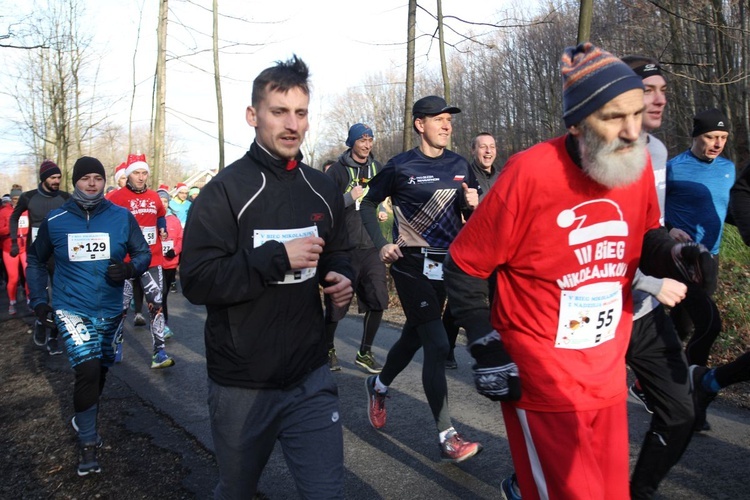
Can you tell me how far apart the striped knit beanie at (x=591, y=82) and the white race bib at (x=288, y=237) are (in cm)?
115

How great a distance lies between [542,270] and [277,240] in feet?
3.48

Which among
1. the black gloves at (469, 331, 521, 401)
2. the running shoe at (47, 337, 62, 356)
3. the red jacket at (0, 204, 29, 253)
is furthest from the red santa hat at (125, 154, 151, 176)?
the black gloves at (469, 331, 521, 401)

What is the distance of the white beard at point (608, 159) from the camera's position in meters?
2.25

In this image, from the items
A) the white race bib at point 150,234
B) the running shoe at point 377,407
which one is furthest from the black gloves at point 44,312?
the white race bib at point 150,234

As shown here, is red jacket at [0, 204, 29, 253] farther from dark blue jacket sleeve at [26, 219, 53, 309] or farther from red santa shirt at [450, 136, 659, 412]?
red santa shirt at [450, 136, 659, 412]

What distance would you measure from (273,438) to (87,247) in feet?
9.66

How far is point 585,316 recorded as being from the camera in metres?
2.38

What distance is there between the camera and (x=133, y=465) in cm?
456

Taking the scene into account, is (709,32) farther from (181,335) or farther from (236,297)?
(236,297)

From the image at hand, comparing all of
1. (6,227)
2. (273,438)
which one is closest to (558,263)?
(273,438)

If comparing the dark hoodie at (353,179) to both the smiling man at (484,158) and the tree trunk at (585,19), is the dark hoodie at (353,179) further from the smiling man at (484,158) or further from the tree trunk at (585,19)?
the tree trunk at (585,19)

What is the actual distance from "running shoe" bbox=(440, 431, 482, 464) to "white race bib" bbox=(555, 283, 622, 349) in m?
1.93

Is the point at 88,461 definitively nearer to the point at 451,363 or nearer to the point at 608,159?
the point at 451,363

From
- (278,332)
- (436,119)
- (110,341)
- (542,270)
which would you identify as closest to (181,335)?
(110,341)
